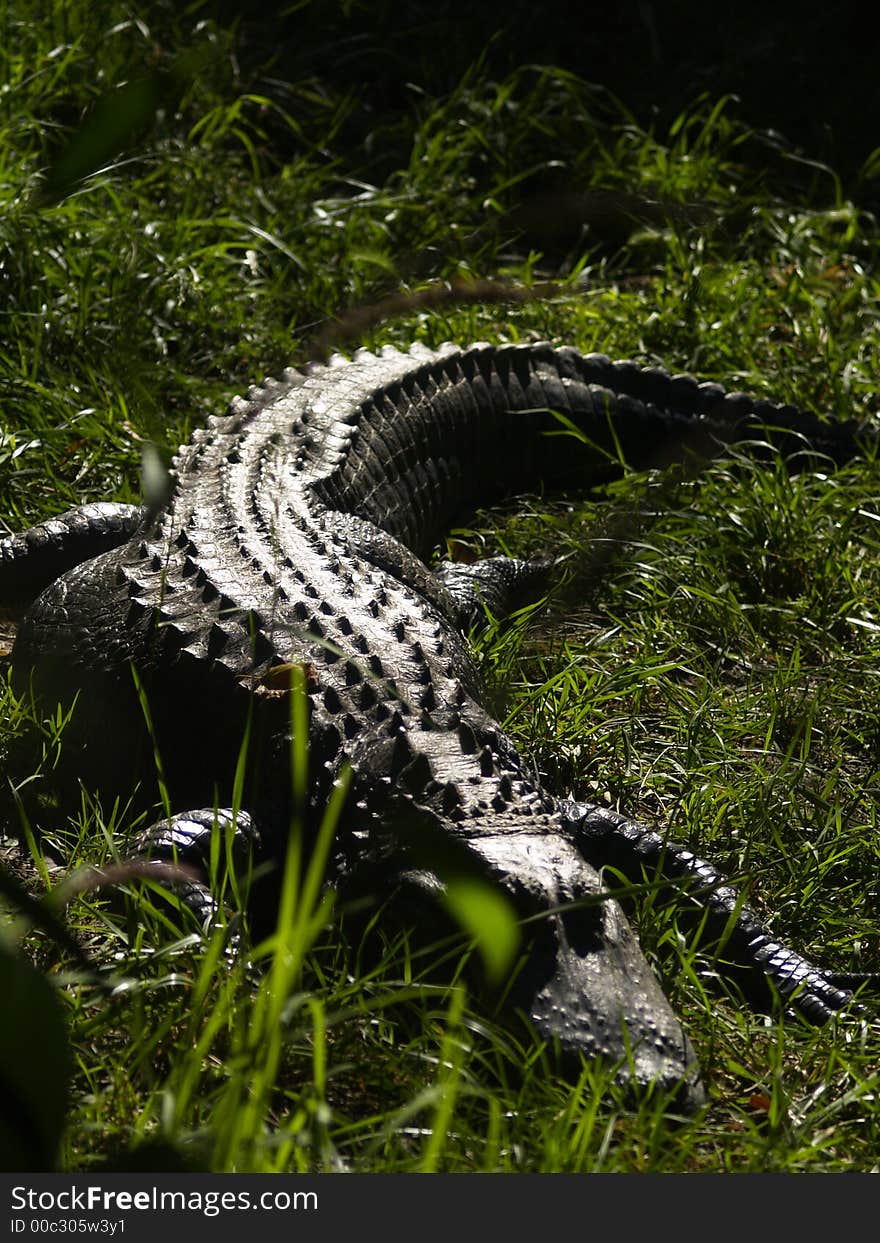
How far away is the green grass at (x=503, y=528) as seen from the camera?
76.6 inches

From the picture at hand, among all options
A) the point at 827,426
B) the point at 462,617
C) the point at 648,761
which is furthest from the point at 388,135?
the point at 648,761

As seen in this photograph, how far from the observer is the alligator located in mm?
2264

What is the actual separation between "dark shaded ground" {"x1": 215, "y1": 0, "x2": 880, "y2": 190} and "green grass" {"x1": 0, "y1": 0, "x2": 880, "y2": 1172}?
0.87ft

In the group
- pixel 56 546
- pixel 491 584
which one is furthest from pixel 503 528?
pixel 56 546

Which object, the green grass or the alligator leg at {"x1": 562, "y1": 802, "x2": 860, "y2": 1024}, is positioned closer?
the green grass

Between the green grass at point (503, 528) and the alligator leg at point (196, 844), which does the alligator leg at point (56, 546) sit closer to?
the green grass at point (503, 528)

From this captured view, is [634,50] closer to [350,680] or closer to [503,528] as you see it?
[503,528]

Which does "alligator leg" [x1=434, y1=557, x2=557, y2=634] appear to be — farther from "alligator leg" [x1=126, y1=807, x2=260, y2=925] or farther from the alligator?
"alligator leg" [x1=126, y1=807, x2=260, y2=925]

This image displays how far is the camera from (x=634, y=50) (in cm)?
712

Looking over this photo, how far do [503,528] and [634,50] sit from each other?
4026 millimetres

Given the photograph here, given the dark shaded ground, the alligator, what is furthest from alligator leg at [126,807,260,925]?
the dark shaded ground

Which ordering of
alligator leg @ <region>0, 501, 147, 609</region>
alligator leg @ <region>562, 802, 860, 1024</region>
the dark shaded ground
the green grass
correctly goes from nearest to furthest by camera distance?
the green grass
alligator leg @ <region>562, 802, 860, 1024</region>
alligator leg @ <region>0, 501, 147, 609</region>
the dark shaded ground

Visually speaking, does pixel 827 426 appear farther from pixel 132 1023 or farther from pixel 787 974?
pixel 132 1023

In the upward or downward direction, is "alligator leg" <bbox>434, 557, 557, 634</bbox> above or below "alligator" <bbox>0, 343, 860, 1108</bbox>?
below
